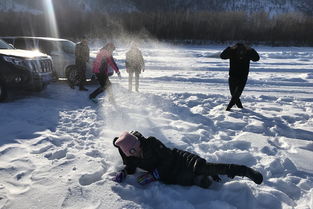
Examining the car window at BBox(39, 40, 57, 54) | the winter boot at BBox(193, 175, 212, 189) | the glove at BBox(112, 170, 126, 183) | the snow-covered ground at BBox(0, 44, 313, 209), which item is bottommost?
the snow-covered ground at BBox(0, 44, 313, 209)

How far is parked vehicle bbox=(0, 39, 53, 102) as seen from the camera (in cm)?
727

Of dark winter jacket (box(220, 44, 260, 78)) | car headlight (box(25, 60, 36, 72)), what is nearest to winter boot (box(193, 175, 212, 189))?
dark winter jacket (box(220, 44, 260, 78))

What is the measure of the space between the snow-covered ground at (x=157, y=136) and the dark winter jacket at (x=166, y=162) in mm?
135

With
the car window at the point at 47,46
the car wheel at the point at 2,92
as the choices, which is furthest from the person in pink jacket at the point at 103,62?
the car window at the point at 47,46

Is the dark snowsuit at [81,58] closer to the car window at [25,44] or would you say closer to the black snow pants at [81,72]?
the black snow pants at [81,72]

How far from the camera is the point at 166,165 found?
3676 mm

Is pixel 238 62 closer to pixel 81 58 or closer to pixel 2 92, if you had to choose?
pixel 81 58

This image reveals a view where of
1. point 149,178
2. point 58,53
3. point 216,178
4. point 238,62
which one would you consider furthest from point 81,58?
point 216,178

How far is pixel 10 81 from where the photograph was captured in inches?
287

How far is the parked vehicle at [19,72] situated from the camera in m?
7.27

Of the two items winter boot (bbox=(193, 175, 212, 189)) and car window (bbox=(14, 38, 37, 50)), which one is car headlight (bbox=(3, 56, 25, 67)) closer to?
car window (bbox=(14, 38, 37, 50))

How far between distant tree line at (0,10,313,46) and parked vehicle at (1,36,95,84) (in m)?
24.3

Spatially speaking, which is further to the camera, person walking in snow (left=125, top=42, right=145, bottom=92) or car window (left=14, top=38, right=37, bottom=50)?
car window (left=14, top=38, right=37, bottom=50)

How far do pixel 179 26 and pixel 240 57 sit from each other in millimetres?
30325
